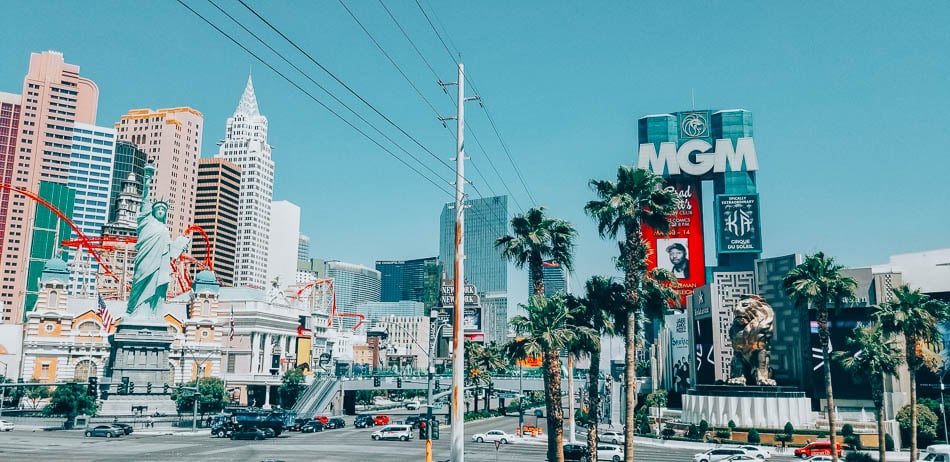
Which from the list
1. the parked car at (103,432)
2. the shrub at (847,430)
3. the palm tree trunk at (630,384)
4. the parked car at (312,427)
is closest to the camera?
the palm tree trunk at (630,384)

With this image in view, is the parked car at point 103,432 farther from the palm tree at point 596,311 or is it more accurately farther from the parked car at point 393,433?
the palm tree at point 596,311

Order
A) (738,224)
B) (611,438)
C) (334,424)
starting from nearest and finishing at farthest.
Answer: (611,438)
(334,424)
(738,224)

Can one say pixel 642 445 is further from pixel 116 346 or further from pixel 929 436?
pixel 116 346

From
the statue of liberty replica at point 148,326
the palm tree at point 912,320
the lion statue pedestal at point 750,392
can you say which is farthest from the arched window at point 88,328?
the palm tree at point 912,320

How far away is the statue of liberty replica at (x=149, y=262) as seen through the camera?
102 metres

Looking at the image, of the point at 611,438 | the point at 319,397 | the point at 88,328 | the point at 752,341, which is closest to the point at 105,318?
the point at 88,328

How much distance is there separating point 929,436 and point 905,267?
884 inches

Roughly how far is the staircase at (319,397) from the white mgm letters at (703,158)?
6307 cm

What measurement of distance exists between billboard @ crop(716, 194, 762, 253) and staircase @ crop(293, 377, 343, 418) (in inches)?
2406

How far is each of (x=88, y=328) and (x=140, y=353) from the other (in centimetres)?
2279

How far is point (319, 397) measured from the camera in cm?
10050

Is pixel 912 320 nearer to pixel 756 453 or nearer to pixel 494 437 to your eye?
pixel 756 453

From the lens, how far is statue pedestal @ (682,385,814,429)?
69.7 meters

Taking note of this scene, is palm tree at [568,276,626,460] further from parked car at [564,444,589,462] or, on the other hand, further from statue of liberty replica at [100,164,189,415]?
statue of liberty replica at [100,164,189,415]
